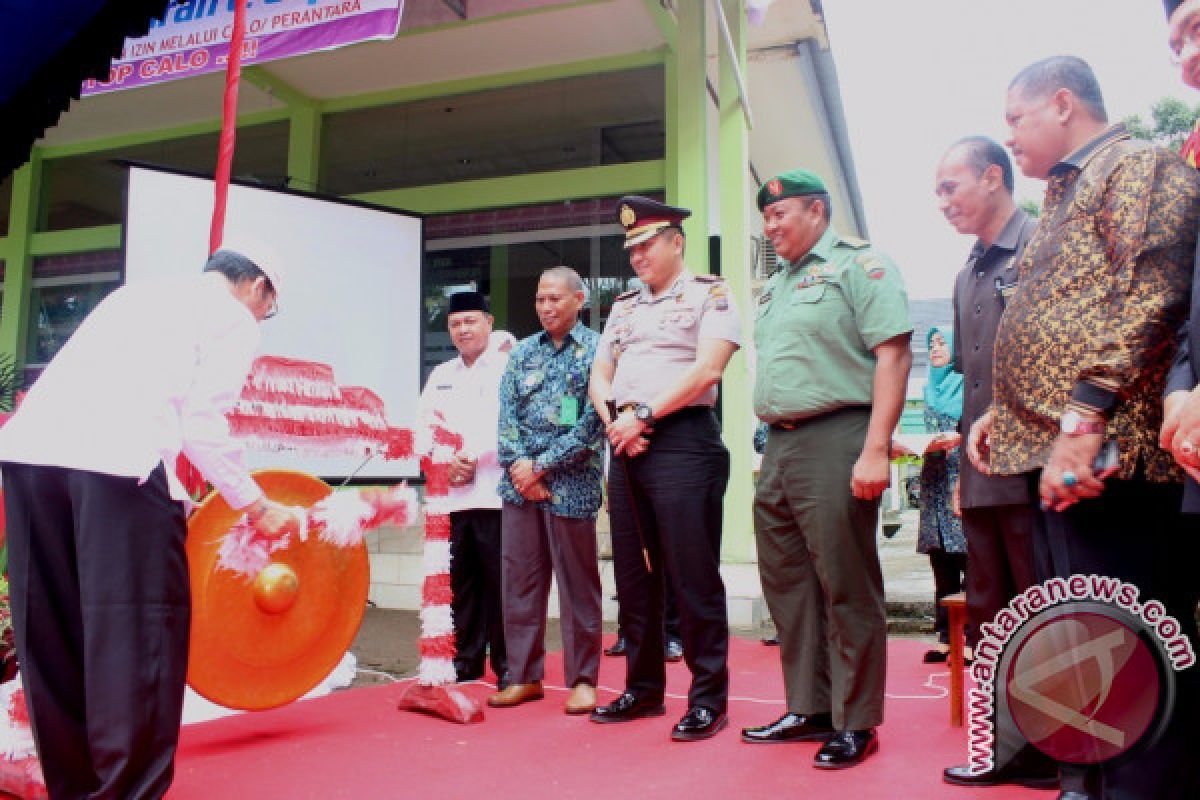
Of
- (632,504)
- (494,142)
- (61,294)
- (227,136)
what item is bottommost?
(632,504)

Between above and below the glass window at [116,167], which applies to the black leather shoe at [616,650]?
below

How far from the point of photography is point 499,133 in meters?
8.38

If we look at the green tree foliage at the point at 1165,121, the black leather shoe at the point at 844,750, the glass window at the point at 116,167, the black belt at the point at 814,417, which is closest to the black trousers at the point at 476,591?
the black belt at the point at 814,417

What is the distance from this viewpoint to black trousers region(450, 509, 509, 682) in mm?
4004

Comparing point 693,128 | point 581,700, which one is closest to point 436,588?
point 581,700

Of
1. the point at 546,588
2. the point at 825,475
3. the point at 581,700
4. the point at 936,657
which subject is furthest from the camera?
the point at 936,657

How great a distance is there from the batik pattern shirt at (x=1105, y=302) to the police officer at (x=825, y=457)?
2.01 ft

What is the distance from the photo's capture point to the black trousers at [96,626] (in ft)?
6.88

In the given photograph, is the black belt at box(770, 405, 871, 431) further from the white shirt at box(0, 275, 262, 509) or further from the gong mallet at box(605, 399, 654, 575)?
the white shirt at box(0, 275, 262, 509)

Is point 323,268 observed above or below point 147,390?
above

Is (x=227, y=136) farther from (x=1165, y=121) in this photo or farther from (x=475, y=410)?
(x=1165, y=121)

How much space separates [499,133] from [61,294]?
5.12 metres

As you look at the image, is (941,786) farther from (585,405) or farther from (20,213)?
(20,213)

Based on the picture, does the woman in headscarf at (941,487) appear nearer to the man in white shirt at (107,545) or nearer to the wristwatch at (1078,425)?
the wristwatch at (1078,425)
